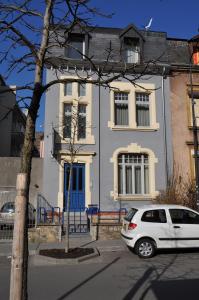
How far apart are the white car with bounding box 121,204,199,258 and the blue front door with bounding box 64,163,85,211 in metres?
5.96

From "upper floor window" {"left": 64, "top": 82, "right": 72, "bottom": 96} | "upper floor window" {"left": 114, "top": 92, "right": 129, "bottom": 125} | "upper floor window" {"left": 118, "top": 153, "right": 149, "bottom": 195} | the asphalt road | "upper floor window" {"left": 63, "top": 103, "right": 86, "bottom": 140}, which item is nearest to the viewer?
the asphalt road

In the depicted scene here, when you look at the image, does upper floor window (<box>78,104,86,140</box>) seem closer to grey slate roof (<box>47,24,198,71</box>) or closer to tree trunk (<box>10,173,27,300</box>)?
grey slate roof (<box>47,24,198,71</box>)

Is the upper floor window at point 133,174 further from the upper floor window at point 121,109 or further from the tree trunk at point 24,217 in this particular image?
the tree trunk at point 24,217

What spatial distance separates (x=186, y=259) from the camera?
35.0 feet

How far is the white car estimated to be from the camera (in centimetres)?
1099

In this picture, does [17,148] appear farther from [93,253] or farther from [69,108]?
[93,253]

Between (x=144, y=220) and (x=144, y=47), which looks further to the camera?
(x=144, y=47)

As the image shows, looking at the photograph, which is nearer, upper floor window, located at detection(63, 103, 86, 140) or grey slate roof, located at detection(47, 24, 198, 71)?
upper floor window, located at detection(63, 103, 86, 140)

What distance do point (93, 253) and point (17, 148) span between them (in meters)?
22.9

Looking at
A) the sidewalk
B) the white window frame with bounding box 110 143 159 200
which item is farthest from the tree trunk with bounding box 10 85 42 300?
the white window frame with bounding box 110 143 159 200

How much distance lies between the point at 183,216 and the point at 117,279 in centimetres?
409

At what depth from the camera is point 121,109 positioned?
60.8 ft

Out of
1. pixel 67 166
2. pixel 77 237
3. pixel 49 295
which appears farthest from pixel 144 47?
Result: pixel 49 295

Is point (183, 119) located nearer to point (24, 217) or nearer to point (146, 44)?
point (146, 44)
